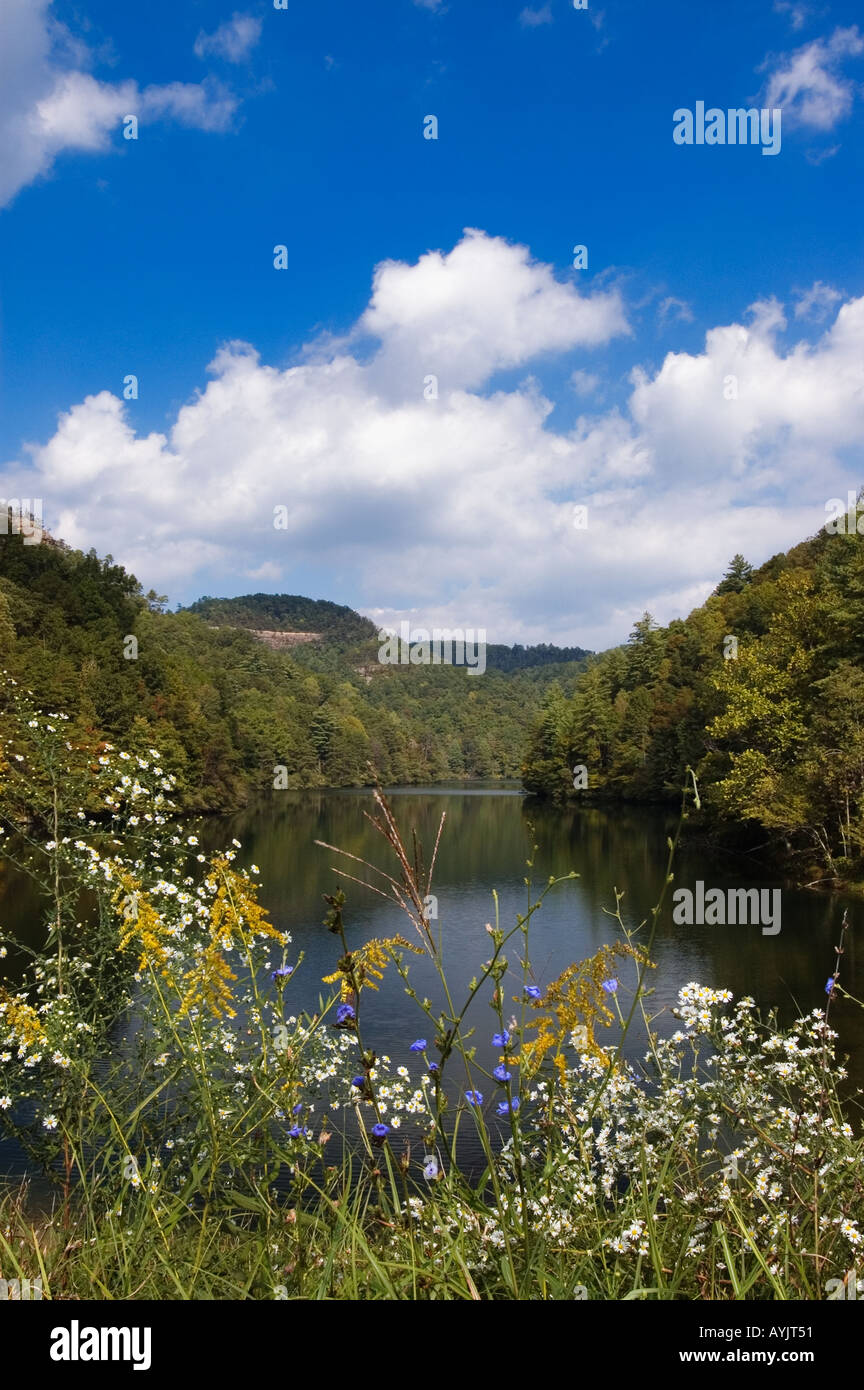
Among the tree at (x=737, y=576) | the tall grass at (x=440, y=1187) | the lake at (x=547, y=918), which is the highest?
the tree at (x=737, y=576)

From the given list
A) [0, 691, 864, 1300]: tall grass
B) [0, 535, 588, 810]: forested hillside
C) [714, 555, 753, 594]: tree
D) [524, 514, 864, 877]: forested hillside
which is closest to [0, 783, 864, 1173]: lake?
[0, 691, 864, 1300]: tall grass

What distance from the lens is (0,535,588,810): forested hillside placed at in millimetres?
41094

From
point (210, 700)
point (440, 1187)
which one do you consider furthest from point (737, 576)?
point (440, 1187)

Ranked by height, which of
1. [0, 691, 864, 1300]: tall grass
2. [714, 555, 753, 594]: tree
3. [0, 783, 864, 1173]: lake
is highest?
[714, 555, 753, 594]: tree

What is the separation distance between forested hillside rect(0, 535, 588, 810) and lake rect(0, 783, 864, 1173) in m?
3.92

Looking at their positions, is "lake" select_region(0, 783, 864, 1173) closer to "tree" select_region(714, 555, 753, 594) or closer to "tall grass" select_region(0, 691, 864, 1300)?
"tall grass" select_region(0, 691, 864, 1300)

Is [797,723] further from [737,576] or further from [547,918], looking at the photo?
[737,576]

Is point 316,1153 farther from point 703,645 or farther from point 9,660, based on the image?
point 703,645

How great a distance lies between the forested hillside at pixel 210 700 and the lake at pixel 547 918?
12.9ft

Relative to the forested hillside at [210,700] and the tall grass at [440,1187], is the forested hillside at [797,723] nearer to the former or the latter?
the forested hillside at [210,700]

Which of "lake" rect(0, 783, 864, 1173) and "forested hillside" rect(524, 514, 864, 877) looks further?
"forested hillside" rect(524, 514, 864, 877)

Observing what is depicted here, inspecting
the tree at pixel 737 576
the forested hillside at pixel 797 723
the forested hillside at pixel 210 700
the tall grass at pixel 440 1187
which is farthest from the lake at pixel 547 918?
the tree at pixel 737 576

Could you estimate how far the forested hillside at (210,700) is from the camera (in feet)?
135
